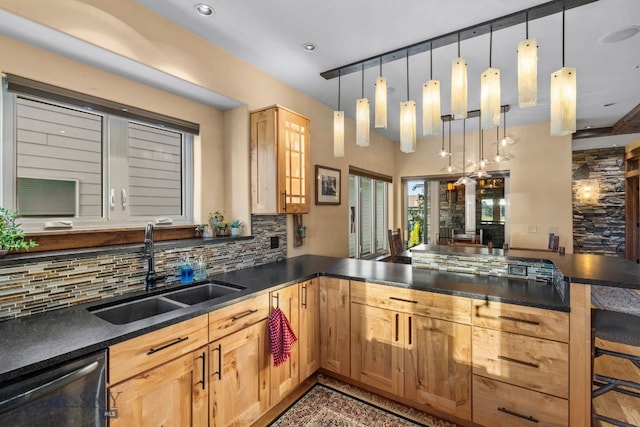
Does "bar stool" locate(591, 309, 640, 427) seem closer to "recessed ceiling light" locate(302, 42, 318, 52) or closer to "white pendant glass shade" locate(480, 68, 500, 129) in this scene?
"white pendant glass shade" locate(480, 68, 500, 129)

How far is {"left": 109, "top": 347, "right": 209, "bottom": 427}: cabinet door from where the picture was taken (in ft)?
4.12

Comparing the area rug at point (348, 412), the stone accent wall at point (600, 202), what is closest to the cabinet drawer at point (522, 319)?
the area rug at point (348, 412)

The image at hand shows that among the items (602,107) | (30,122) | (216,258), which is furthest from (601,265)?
(30,122)

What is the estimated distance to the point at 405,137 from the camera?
205cm

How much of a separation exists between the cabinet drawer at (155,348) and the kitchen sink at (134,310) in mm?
300

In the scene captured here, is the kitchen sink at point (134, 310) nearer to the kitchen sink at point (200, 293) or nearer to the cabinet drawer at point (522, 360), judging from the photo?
the kitchen sink at point (200, 293)

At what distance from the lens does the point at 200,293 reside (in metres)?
2.15

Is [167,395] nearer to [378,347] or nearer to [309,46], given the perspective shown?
[378,347]

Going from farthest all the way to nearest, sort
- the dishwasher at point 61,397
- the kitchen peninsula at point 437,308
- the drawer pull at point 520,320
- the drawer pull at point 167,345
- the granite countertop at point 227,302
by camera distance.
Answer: the drawer pull at point 520,320
the drawer pull at point 167,345
the kitchen peninsula at point 437,308
the granite countertop at point 227,302
the dishwasher at point 61,397

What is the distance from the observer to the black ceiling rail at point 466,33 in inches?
74.1

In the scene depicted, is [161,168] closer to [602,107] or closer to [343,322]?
[343,322]

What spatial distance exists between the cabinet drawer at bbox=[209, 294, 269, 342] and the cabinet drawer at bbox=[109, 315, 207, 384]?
0.21 feet

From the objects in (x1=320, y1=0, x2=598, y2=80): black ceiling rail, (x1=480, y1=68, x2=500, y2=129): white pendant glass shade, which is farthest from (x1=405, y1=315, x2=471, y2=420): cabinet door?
(x1=320, y1=0, x2=598, y2=80): black ceiling rail

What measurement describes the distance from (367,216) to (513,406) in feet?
12.0
